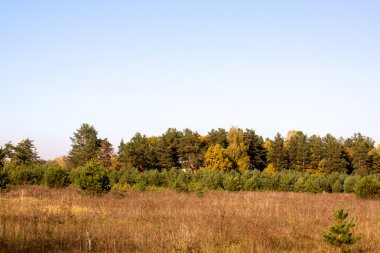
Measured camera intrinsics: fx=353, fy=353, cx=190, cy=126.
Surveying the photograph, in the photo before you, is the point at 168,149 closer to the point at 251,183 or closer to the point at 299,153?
the point at 299,153

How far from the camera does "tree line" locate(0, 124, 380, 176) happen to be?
5719 centimetres

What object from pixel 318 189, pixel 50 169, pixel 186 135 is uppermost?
pixel 186 135

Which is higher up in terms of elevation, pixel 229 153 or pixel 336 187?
pixel 229 153

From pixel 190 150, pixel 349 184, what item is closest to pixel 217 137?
pixel 190 150

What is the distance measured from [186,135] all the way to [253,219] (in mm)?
51738

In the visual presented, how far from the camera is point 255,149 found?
68.2 meters

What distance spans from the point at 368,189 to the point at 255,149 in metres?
43.9

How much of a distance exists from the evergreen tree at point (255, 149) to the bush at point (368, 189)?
41.4m

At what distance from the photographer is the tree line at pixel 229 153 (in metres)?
57.2

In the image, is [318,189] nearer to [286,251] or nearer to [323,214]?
[323,214]

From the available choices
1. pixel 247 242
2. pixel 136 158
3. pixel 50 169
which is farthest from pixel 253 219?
pixel 136 158

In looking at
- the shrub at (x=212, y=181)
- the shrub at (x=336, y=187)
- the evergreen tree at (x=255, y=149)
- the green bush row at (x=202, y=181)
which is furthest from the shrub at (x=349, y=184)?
the evergreen tree at (x=255, y=149)

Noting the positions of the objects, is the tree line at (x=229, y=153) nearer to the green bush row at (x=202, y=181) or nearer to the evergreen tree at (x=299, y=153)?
the evergreen tree at (x=299, y=153)

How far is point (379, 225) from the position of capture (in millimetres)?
12258
